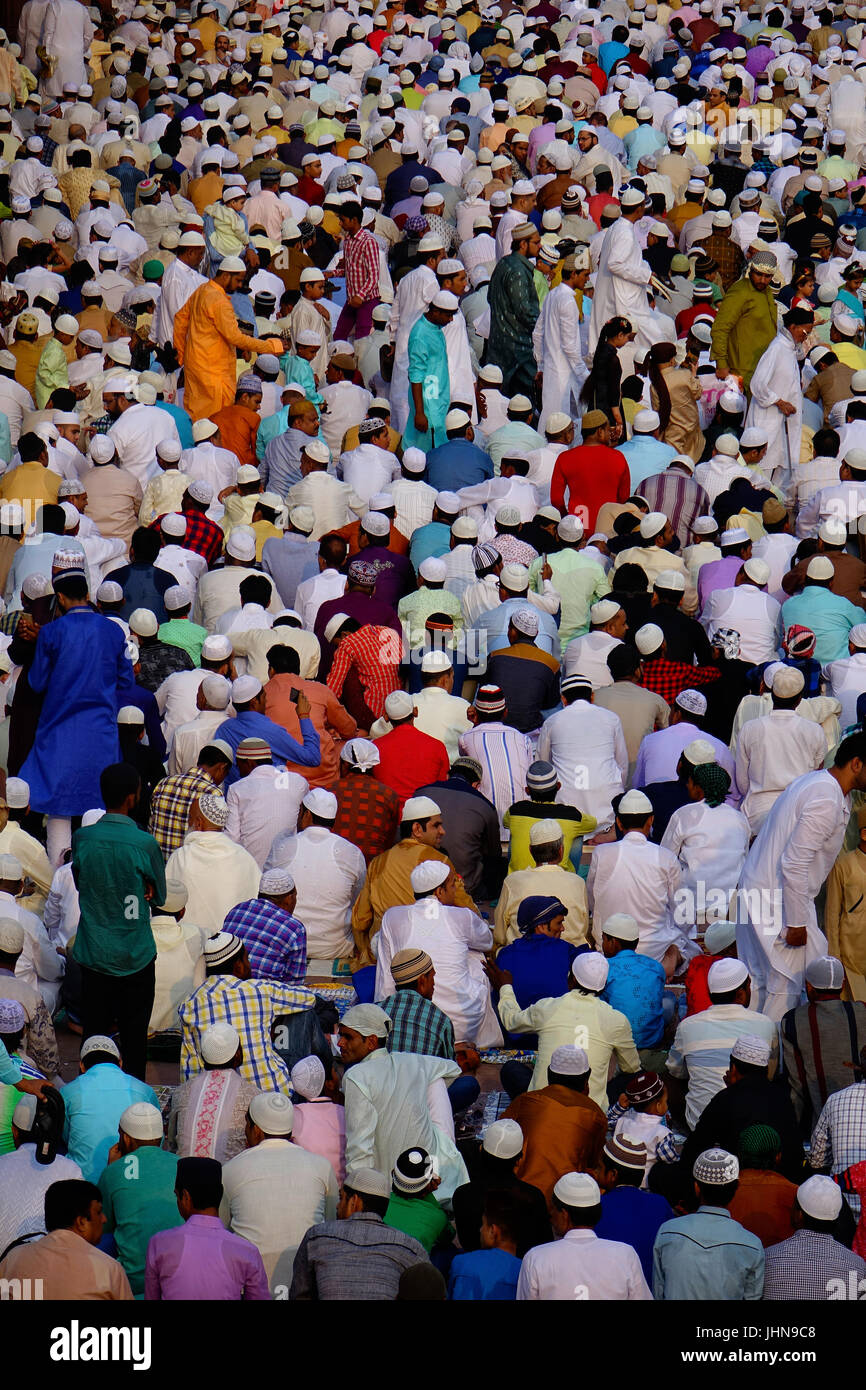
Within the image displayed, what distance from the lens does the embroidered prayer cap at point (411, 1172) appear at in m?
6.11

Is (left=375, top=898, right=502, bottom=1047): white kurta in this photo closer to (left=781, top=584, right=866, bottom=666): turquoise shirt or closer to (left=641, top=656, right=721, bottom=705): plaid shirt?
(left=641, top=656, right=721, bottom=705): plaid shirt

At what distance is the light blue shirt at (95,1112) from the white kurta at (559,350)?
727 centimetres

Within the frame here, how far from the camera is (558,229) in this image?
14633 millimetres

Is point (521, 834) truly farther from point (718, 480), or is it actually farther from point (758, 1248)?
point (718, 480)

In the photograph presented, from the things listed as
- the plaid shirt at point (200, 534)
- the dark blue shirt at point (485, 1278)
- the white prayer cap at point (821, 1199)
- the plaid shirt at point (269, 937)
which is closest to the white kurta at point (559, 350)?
the plaid shirt at point (200, 534)

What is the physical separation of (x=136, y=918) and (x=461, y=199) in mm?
9866

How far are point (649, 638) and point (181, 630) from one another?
2160 mm

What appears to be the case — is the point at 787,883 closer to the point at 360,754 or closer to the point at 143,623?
the point at 360,754

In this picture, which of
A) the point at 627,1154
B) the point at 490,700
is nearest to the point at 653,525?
the point at 490,700

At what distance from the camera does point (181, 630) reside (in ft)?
32.9

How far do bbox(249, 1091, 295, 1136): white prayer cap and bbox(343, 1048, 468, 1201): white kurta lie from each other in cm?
23

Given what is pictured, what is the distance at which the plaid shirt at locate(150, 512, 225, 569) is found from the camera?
11.0 metres

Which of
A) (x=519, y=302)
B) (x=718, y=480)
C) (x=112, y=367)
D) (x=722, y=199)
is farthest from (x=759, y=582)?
(x=722, y=199)

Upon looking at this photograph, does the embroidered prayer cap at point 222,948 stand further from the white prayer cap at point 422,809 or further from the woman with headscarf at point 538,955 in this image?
the white prayer cap at point 422,809
